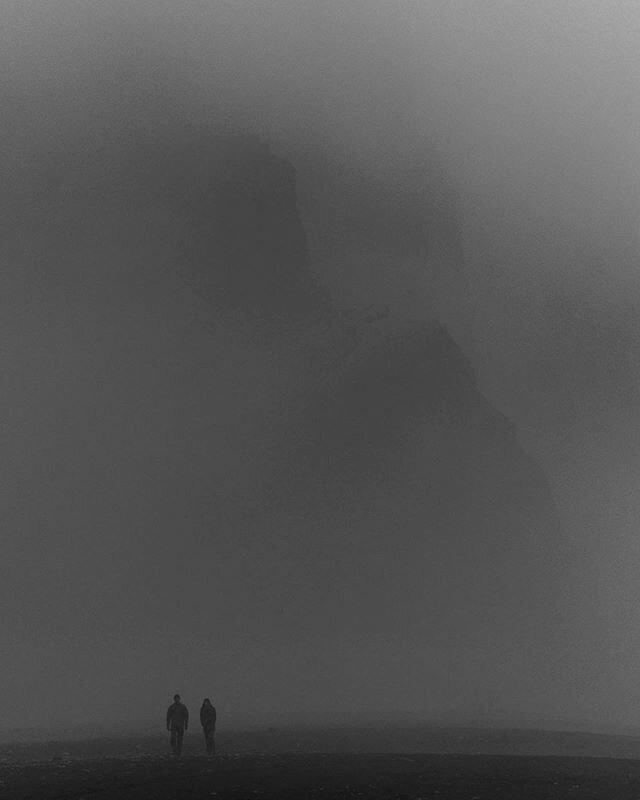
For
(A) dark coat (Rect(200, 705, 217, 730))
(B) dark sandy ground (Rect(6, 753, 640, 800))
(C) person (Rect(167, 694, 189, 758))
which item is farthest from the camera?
(C) person (Rect(167, 694, 189, 758))

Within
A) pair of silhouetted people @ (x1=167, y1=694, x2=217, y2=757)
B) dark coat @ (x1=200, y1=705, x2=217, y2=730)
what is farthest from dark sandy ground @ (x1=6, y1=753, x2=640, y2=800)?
dark coat @ (x1=200, y1=705, x2=217, y2=730)

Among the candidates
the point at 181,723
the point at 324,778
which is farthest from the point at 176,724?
the point at 324,778

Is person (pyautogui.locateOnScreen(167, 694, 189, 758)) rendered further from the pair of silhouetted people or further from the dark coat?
the dark coat

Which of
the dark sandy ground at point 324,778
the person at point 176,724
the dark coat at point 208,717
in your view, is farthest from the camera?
the person at point 176,724

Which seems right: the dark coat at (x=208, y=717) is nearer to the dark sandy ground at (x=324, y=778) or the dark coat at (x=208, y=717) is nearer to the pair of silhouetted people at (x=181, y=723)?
the pair of silhouetted people at (x=181, y=723)

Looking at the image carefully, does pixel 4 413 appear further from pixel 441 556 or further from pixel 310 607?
pixel 441 556

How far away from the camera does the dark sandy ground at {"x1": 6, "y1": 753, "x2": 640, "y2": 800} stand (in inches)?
1018

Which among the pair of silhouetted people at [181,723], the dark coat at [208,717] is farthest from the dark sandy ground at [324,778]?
the dark coat at [208,717]

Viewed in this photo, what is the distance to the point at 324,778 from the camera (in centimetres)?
2911

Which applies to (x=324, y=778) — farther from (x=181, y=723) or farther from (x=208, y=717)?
(x=181, y=723)

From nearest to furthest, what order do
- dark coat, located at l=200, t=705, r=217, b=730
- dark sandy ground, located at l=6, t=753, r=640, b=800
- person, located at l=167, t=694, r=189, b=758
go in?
dark sandy ground, located at l=6, t=753, r=640, b=800, dark coat, located at l=200, t=705, r=217, b=730, person, located at l=167, t=694, r=189, b=758

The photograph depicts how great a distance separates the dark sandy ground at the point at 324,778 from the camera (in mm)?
25859

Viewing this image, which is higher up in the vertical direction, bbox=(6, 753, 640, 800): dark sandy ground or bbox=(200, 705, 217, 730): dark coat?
bbox=(200, 705, 217, 730): dark coat

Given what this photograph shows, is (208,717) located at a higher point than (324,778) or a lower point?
higher
